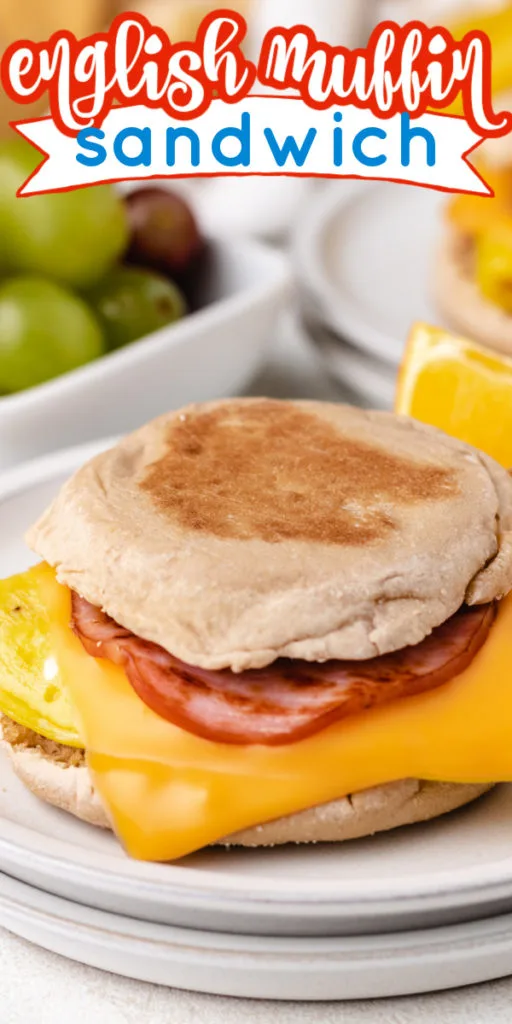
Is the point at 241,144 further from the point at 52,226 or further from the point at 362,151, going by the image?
the point at 52,226

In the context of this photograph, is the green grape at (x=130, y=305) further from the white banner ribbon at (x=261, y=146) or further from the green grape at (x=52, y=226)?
the white banner ribbon at (x=261, y=146)

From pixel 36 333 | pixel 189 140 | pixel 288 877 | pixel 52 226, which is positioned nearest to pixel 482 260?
pixel 189 140

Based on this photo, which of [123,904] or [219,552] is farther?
[219,552]

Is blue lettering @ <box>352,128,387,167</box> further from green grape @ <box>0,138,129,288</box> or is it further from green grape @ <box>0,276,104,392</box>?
green grape @ <box>0,276,104,392</box>

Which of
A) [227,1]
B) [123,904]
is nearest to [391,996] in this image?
[123,904]

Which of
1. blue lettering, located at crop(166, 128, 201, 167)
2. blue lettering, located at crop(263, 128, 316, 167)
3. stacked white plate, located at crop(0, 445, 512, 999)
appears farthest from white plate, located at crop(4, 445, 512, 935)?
blue lettering, located at crop(263, 128, 316, 167)

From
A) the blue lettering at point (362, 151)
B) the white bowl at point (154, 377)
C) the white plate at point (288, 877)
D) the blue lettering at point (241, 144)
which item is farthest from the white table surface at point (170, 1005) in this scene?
the blue lettering at point (362, 151)

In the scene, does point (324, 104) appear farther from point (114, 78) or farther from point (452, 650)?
point (452, 650)
